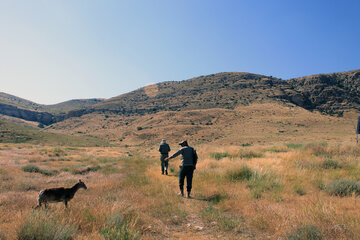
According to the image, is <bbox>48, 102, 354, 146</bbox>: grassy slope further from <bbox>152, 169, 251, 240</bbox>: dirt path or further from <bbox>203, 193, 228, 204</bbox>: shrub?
<bbox>152, 169, 251, 240</bbox>: dirt path

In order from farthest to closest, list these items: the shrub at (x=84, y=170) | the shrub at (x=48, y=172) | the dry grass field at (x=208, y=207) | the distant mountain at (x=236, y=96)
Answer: the distant mountain at (x=236, y=96) → the shrub at (x=84, y=170) → the shrub at (x=48, y=172) → the dry grass field at (x=208, y=207)

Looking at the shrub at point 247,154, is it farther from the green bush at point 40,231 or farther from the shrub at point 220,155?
the green bush at point 40,231

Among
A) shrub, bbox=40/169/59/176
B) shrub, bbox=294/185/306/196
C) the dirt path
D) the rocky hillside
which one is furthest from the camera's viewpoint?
the rocky hillside

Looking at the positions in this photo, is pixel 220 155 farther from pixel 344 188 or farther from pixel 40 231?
pixel 40 231

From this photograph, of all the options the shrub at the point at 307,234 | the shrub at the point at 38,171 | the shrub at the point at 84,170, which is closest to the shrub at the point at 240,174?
the shrub at the point at 307,234

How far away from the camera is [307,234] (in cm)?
334

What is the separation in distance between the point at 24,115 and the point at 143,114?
74.6m

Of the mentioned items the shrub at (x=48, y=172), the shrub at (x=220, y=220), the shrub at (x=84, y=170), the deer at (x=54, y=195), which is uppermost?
the deer at (x=54, y=195)

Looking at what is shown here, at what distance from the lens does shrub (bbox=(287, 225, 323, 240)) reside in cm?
331

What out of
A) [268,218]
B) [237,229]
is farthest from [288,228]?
[237,229]

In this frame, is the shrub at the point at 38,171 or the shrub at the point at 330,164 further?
the shrub at the point at 38,171

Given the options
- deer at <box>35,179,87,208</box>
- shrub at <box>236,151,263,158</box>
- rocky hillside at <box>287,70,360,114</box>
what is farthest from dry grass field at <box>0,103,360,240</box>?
rocky hillside at <box>287,70,360,114</box>

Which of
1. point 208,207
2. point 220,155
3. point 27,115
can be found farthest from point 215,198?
point 27,115

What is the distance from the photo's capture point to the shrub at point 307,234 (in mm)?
3314
